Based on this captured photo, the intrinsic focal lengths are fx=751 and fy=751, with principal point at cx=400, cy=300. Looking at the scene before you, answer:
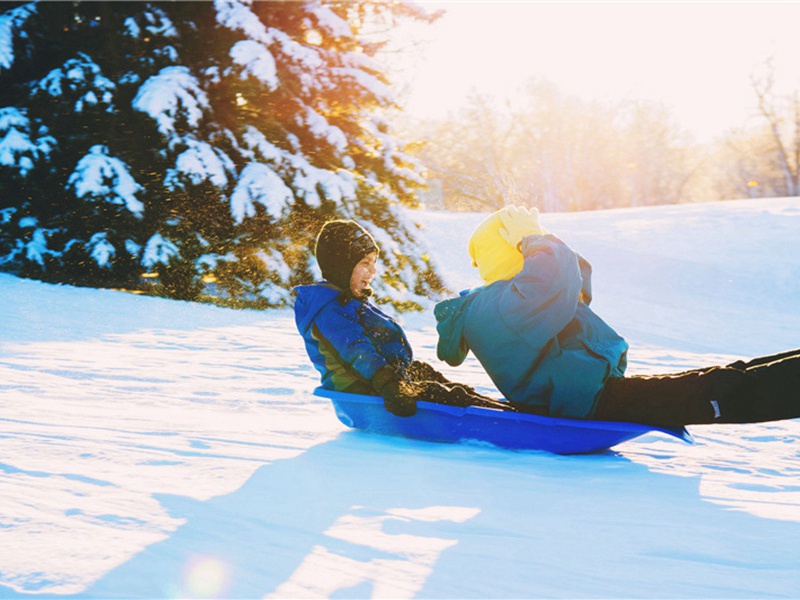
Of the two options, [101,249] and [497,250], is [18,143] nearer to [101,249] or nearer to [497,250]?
[101,249]

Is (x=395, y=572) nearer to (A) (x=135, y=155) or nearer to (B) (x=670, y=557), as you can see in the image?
(B) (x=670, y=557)

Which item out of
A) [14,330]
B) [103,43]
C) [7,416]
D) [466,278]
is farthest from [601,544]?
[466,278]

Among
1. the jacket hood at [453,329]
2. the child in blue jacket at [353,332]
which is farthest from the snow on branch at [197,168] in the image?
the jacket hood at [453,329]

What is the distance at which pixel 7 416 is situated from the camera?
331 centimetres

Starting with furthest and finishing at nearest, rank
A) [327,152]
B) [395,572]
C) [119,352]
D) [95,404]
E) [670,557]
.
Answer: [327,152]
[119,352]
[95,404]
[670,557]
[395,572]

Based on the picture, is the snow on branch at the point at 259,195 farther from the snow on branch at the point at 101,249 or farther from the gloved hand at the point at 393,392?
the gloved hand at the point at 393,392

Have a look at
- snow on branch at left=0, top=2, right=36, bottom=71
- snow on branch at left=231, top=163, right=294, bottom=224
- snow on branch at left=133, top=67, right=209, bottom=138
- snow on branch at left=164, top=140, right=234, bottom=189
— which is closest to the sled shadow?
snow on branch at left=231, top=163, right=294, bottom=224

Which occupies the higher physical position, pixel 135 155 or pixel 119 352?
pixel 135 155

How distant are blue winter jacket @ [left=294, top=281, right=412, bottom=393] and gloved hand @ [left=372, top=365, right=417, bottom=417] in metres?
0.05

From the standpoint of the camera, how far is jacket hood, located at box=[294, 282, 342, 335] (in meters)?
3.20

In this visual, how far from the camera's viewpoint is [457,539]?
2.04 m

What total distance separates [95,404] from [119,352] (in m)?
1.81

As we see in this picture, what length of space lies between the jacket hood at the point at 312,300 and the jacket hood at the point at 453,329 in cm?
46

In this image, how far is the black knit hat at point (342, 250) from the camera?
3262 mm
